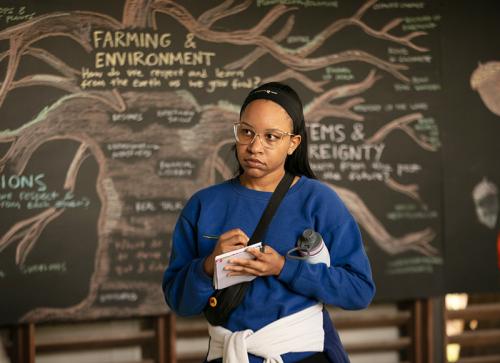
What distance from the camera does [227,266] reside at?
5.71 feet

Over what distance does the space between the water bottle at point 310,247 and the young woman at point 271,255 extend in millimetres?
18

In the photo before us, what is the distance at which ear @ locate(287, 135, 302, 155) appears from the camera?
189 centimetres

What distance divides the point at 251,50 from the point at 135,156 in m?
0.73

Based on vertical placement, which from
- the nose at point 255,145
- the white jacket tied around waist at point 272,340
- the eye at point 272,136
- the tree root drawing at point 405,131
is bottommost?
the white jacket tied around waist at point 272,340

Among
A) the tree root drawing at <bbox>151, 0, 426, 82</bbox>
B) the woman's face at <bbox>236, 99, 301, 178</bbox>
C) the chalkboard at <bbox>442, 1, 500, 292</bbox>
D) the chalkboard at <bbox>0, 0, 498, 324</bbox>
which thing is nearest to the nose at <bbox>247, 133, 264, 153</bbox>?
the woman's face at <bbox>236, 99, 301, 178</bbox>

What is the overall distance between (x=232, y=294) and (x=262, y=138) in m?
0.36

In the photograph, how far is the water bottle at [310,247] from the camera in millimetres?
1792

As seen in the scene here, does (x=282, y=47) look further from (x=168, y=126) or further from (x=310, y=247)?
(x=310, y=247)

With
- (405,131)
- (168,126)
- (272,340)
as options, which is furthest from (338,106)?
(272,340)

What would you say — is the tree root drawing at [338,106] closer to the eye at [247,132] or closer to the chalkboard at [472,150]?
the chalkboard at [472,150]

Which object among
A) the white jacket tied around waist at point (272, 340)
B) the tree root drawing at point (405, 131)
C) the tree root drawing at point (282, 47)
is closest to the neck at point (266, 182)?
the white jacket tied around waist at point (272, 340)

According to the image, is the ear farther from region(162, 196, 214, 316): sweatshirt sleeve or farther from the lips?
region(162, 196, 214, 316): sweatshirt sleeve

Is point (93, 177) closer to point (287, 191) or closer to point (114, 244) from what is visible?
point (114, 244)

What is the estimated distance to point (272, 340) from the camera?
1.80 m
